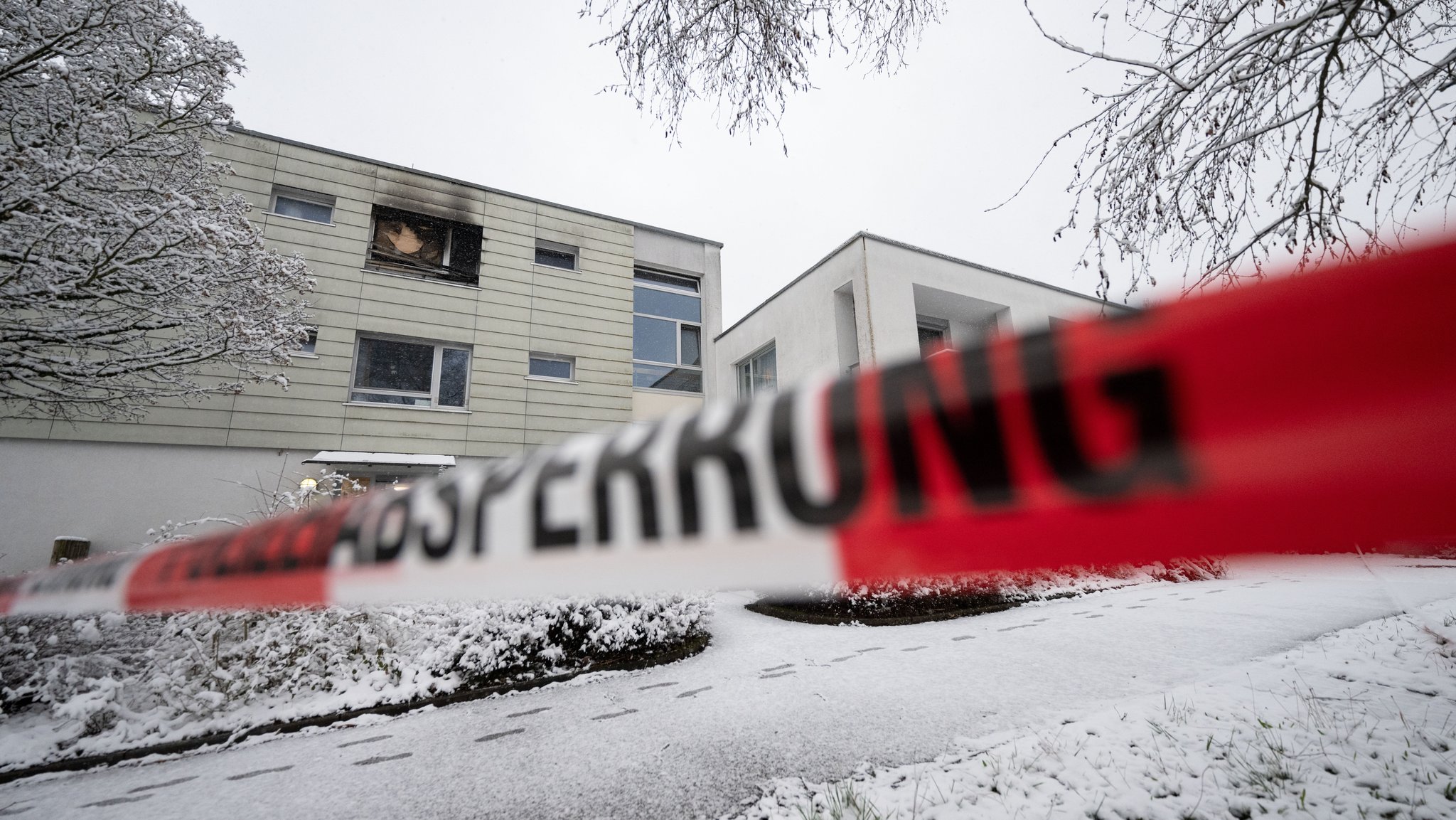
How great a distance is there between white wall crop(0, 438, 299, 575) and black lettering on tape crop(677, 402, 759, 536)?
9876mm

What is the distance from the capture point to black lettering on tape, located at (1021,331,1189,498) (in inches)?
16.9

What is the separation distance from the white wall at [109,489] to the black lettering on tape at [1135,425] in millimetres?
10214

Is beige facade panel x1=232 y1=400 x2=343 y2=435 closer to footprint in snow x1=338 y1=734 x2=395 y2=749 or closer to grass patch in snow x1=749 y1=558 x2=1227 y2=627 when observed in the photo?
footprint in snow x1=338 y1=734 x2=395 y2=749

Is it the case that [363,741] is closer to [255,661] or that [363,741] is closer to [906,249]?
[255,661]

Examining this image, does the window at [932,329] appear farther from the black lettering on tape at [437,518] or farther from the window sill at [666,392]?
the black lettering on tape at [437,518]

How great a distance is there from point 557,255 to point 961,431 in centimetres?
1350

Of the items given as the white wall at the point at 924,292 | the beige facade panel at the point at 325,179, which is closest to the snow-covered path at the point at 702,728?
the white wall at the point at 924,292

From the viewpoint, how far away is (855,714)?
4496mm

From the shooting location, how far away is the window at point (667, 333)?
13047 mm

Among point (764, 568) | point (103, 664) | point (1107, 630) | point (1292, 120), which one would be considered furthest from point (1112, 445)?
point (1107, 630)

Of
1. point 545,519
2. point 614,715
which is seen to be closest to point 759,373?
point 614,715

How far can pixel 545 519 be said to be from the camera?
696mm

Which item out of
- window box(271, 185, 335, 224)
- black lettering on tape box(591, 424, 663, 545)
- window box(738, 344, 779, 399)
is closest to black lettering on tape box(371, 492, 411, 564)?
black lettering on tape box(591, 424, 663, 545)

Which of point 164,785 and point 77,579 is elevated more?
point 77,579
